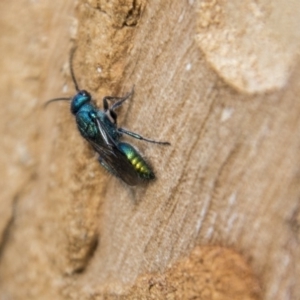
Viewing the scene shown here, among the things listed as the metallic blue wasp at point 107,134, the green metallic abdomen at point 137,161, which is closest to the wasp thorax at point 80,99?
the metallic blue wasp at point 107,134

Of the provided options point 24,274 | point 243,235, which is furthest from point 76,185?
point 243,235

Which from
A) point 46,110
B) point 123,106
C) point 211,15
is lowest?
point 46,110

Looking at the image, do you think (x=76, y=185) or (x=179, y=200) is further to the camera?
(x=76, y=185)

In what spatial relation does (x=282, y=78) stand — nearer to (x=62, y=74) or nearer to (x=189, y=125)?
(x=189, y=125)

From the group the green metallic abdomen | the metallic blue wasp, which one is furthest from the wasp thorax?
the green metallic abdomen

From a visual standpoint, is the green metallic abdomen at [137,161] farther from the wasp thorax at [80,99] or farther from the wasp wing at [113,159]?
the wasp thorax at [80,99]

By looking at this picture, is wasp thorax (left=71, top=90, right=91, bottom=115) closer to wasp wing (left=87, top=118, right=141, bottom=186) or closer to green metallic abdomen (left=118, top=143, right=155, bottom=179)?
wasp wing (left=87, top=118, right=141, bottom=186)

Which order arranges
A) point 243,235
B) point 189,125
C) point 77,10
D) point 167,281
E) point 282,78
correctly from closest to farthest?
point 282,78 → point 243,235 → point 189,125 → point 167,281 → point 77,10

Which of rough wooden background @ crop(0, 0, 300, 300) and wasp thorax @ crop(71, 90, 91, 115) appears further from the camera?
wasp thorax @ crop(71, 90, 91, 115)
